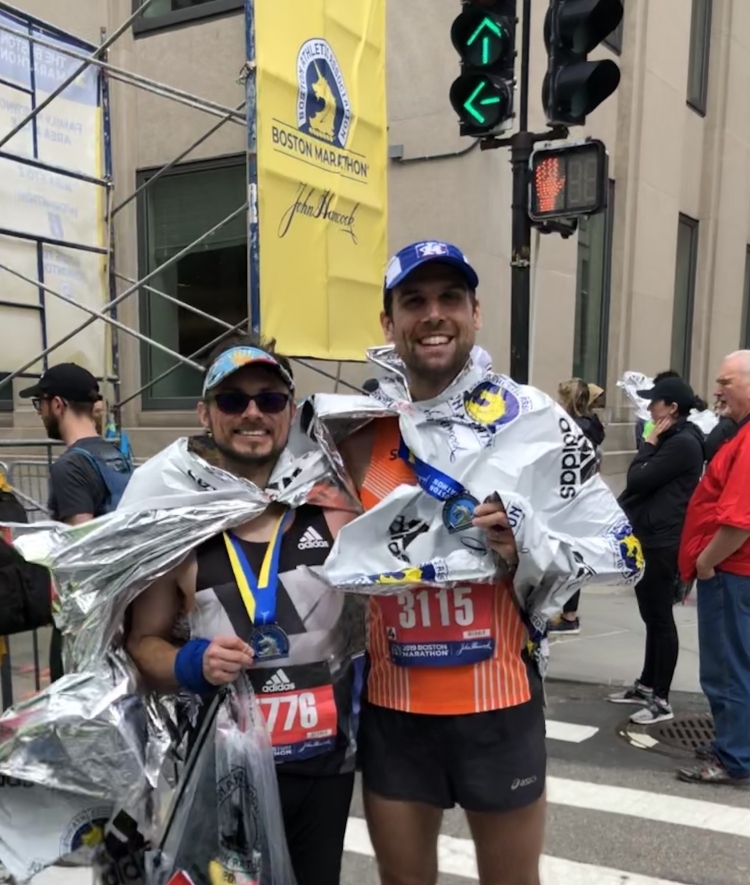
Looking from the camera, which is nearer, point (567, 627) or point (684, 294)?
point (567, 627)

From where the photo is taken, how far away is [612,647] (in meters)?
6.39

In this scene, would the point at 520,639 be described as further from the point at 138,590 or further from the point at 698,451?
the point at 698,451

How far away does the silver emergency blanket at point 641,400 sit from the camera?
258 inches

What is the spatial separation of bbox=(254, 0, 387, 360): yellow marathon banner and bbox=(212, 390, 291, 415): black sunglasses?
2.86 meters

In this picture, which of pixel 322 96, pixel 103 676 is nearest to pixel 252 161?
pixel 322 96

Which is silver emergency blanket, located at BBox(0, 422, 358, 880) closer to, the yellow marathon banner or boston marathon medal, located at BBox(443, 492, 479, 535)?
boston marathon medal, located at BBox(443, 492, 479, 535)

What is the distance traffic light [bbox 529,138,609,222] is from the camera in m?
5.08

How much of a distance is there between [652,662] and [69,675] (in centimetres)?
407

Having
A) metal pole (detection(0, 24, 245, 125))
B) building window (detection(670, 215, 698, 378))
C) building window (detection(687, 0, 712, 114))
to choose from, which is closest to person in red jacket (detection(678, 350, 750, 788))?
metal pole (detection(0, 24, 245, 125))

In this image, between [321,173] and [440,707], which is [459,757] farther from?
[321,173]

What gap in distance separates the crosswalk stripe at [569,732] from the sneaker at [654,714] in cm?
26

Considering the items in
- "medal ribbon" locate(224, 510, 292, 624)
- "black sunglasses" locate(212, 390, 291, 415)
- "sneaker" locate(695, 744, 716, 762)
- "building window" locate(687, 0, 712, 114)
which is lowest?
"sneaker" locate(695, 744, 716, 762)

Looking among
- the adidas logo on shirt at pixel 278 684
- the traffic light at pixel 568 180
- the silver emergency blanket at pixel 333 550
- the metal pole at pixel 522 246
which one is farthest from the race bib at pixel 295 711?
the traffic light at pixel 568 180

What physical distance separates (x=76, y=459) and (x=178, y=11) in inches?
279
